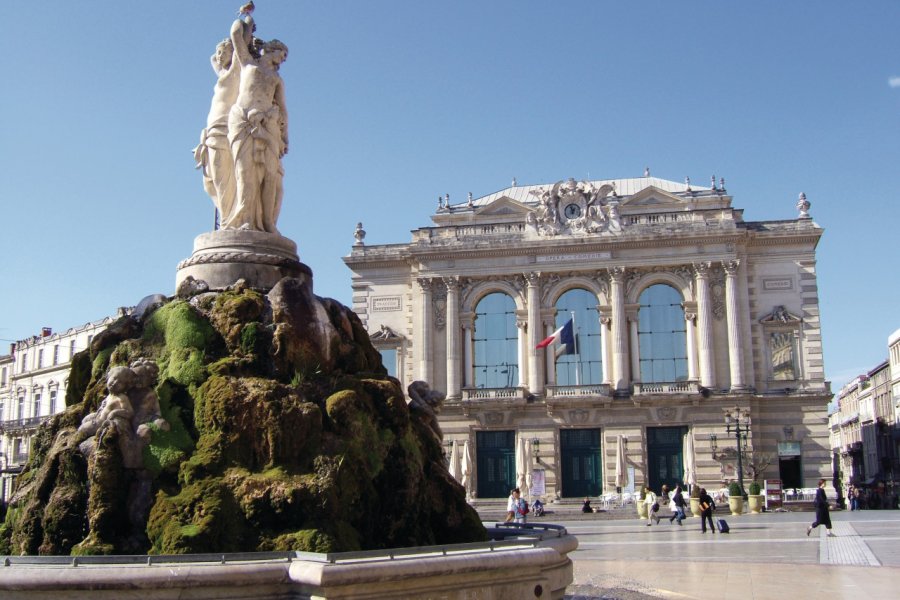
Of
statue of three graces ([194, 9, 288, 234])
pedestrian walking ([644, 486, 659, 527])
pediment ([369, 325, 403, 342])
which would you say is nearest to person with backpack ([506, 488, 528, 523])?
pedestrian walking ([644, 486, 659, 527])

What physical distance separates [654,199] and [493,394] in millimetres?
14618

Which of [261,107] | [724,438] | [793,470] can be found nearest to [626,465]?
[724,438]

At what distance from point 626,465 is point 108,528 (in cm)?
4046

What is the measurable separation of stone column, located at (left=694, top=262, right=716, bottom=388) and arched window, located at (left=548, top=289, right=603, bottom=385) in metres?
5.39

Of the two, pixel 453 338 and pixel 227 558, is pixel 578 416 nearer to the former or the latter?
pixel 453 338

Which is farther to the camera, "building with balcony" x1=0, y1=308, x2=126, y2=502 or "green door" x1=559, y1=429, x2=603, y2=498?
"building with balcony" x1=0, y1=308, x2=126, y2=502

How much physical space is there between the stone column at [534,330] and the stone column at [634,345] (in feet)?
16.1

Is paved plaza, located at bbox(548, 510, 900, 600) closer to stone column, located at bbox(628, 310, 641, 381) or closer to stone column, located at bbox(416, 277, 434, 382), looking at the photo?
stone column, located at bbox(628, 310, 641, 381)

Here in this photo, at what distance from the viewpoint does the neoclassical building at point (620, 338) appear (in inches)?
1863

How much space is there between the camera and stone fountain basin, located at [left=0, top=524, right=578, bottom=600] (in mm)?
6773

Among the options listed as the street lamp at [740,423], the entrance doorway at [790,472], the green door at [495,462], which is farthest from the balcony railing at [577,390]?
the entrance doorway at [790,472]

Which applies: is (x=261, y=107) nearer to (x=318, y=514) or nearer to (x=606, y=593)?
(x=318, y=514)

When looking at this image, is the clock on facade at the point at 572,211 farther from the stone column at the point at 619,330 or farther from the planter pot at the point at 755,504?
the planter pot at the point at 755,504

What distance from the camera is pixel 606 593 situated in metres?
13.0
